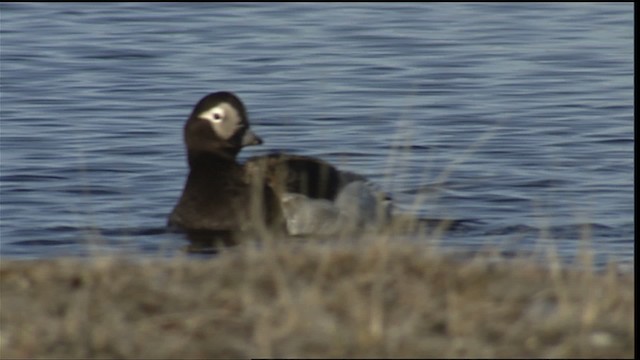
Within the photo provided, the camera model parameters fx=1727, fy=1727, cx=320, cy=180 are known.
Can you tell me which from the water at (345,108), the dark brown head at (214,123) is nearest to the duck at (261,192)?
the dark brown head at (214,123)

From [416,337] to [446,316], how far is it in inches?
10.1

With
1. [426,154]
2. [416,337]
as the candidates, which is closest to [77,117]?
[426,154]

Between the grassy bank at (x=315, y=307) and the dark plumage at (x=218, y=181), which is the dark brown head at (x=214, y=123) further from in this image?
the grassy bank at (x=315, y=307)

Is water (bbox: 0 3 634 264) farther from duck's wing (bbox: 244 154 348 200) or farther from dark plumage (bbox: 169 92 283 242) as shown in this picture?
duck's wing (bbox: 244 154 348 200)

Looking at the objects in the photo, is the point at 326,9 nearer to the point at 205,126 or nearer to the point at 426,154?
the point at 426,154

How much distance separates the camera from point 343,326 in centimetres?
590

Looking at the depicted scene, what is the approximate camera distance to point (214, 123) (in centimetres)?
1221

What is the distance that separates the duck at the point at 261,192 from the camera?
11477mm

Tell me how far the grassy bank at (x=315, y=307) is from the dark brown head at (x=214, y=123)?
523 cm

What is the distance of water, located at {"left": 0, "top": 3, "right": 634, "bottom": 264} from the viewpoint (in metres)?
12.3

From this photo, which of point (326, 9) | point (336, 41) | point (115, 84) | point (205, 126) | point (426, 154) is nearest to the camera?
point (205, 126)

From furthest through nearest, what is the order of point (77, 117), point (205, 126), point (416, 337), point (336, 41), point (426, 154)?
point (336, 41) → point (77, 117) → point (426, 154) → point (205, 126) → point (416, 337)

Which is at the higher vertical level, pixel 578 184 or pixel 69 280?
pixel 69 280

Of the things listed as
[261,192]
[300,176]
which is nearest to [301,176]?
[300,176]
